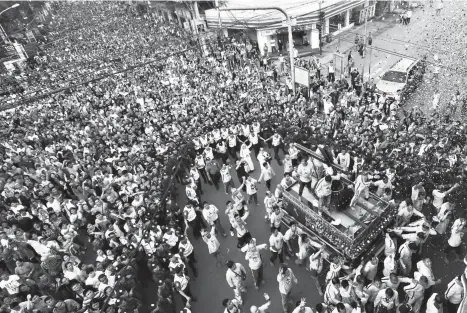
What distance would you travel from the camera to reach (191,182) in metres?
10.4

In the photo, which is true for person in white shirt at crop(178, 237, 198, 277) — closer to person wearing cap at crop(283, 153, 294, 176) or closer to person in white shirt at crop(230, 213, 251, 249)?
person in white shirt at crop(230, 213, 251, 249)

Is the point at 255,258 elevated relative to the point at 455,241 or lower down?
elevated

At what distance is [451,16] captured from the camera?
82.5 ft

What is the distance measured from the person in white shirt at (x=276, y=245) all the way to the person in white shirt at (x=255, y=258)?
37 centimetres

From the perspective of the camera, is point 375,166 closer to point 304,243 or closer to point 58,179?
point 304,243

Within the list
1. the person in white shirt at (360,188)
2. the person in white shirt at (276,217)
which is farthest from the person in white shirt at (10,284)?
the person in white shirt at (360,188)

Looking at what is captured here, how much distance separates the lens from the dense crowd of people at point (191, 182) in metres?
7.45

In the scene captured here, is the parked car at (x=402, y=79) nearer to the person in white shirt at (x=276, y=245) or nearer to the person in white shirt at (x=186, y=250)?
the person in white shirt at (x=276, y=245)

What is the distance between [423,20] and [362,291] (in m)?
27.1

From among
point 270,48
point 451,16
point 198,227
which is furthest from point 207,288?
point 451,16

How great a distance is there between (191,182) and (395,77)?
1237cm

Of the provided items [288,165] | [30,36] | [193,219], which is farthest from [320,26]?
[30,36]

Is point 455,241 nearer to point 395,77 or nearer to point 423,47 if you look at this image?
point 395,77

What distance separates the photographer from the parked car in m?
16.1
